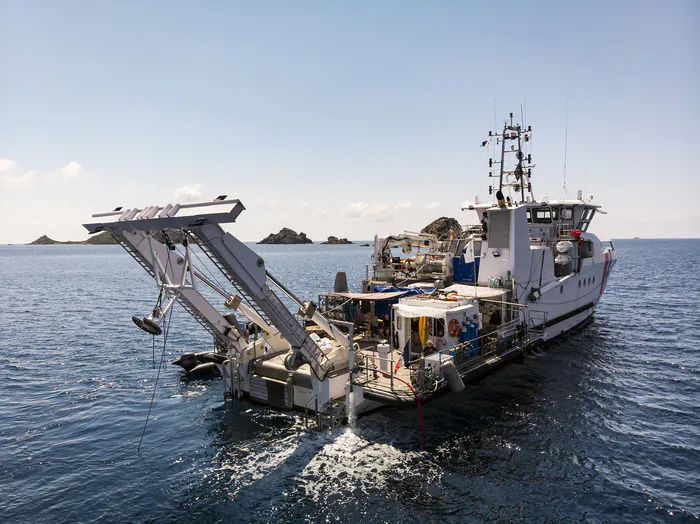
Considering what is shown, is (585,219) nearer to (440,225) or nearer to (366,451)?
(366,451)

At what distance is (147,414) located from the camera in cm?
1948

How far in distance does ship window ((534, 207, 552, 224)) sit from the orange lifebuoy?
16.1 m

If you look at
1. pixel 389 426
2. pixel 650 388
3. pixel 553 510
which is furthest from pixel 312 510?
pixel 650 388

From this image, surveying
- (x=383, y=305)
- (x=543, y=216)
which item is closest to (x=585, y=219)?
(x=543, y=216)

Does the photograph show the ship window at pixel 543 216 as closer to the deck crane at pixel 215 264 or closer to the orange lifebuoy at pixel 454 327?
the orange lifebuoy at pixel 454 327

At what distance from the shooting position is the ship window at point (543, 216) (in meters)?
32.3

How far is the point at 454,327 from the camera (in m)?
20.6

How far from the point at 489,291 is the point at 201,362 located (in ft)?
55.7

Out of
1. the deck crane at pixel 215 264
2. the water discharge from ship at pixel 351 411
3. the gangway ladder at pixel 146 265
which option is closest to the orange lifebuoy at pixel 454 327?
the deck crane at pixel 215 264

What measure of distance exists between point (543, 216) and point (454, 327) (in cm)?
1659

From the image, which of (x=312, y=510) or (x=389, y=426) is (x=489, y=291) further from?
(x=312, y=510)

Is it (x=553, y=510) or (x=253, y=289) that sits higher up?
(x=253, y=289)

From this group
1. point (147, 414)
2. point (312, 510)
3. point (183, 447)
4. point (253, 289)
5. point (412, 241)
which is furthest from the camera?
point (412, 241)

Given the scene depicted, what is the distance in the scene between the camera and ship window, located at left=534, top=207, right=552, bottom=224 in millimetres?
32334
